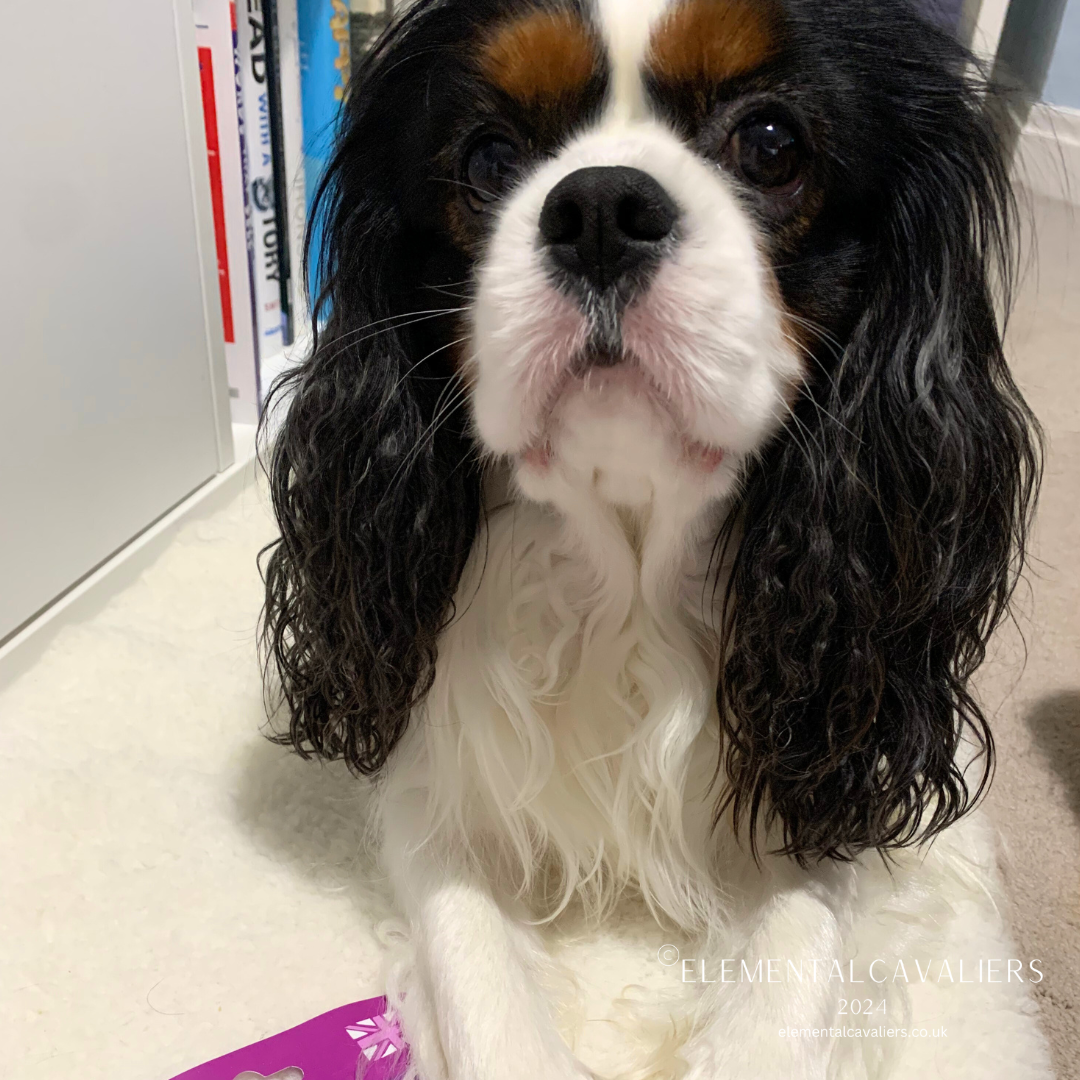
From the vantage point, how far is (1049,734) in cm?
135

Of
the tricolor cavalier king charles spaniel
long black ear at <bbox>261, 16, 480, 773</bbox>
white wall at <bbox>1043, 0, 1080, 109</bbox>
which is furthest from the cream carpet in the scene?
white wall at <bbox>1043, 0, 1080, 109</bbox>

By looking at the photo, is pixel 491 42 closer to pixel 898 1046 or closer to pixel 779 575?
pixel 779 575

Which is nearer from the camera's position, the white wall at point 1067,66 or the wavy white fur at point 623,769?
the wavy white fur at point 623,769

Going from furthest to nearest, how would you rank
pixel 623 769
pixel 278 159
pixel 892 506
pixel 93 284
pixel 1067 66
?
pixel 1067 66 < pixel 278 159 < pixel 93 284 < pixel 623 769 < pixel 892 506

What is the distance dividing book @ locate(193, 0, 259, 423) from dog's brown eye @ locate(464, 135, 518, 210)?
0.91 m

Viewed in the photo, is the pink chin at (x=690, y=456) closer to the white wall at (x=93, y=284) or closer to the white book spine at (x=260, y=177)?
the white wall at (x=93, y=284)

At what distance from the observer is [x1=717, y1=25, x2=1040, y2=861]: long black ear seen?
74cm

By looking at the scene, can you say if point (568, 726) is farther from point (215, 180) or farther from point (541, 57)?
point (215, 180)

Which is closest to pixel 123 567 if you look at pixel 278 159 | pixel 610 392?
pixel 278 159

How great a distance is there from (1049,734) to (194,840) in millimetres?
1123

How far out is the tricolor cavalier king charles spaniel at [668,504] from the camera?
688mm

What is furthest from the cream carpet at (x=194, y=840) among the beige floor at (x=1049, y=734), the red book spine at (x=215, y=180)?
the red book spine at (x=215, y=180)

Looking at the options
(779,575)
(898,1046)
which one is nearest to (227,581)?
(779,575)

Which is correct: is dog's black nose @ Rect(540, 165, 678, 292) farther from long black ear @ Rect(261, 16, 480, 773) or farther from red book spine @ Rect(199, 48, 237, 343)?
red book spine @ Rect(199, 48, 237, 343)
